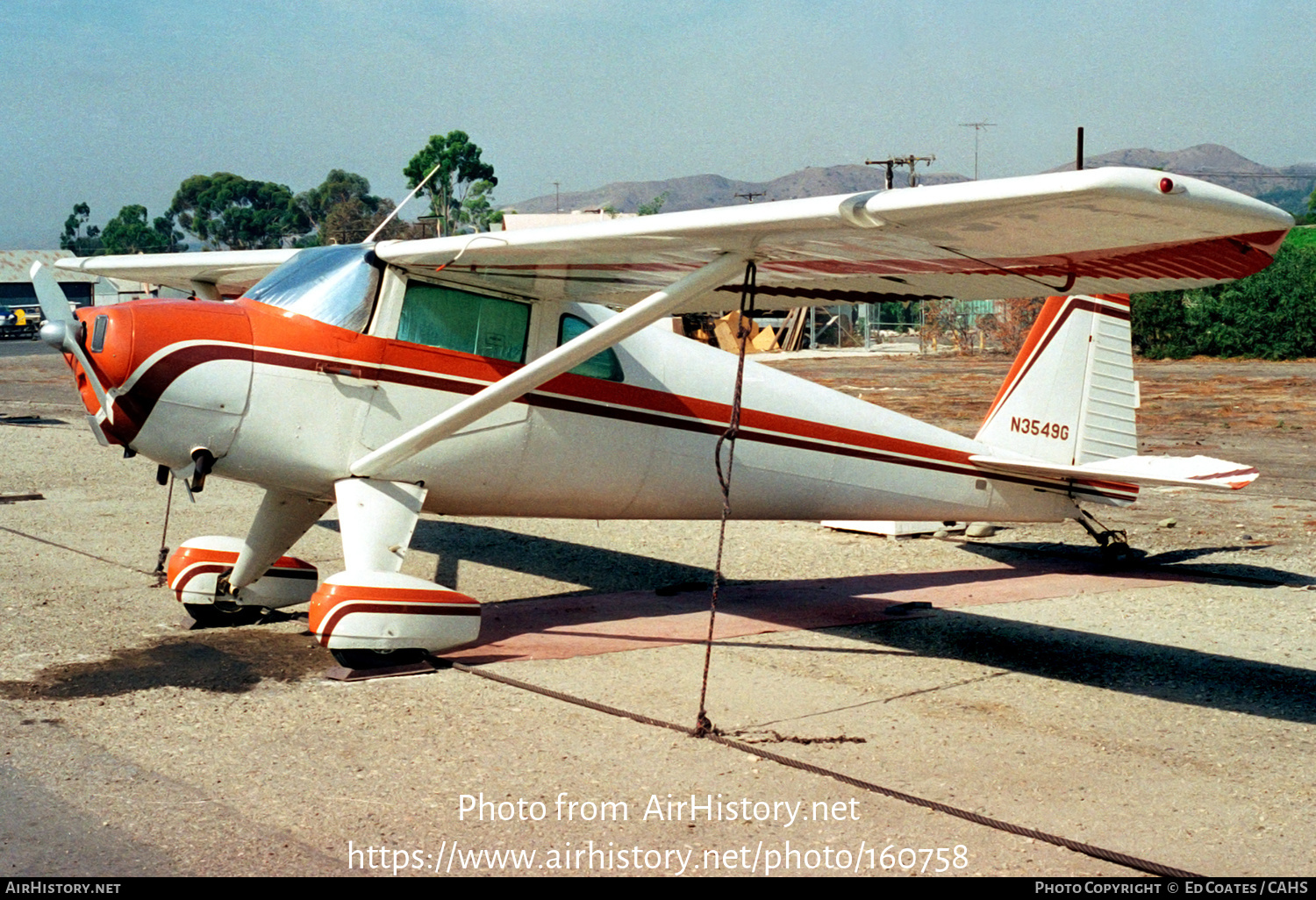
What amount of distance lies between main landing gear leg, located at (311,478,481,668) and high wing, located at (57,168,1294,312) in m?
1.45

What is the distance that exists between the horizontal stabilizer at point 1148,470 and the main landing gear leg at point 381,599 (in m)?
4.49

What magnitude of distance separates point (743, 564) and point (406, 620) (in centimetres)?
455

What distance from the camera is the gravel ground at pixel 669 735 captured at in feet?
14.0

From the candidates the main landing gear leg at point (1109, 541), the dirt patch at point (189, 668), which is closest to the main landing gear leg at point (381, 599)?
the dirt patch at point (189, 668)

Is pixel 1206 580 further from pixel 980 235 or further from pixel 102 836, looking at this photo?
pixel 102 836

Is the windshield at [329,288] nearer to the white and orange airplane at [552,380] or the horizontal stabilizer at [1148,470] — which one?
the white and orange airplane at [552,380]

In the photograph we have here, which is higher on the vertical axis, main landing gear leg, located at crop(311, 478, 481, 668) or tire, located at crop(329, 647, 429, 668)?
main landing gear leg, located at crop(311, 478, 481, 668)

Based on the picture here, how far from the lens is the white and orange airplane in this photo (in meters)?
5.83

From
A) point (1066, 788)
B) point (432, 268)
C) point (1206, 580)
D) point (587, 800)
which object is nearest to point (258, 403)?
point (432, 268)

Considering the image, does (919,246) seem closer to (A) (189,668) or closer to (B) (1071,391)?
(B) (1071,391)

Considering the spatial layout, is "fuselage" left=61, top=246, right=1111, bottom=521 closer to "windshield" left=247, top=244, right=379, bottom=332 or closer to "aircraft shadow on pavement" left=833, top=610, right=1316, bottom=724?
"windshield" left=247, top=244, right=379, bottom=332

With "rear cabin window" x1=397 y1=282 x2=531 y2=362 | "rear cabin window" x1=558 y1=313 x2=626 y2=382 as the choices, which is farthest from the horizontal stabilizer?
"rear cabin window" x1=397 y1=282 x2=531 y2=362

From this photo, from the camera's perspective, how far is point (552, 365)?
680 centimetres
